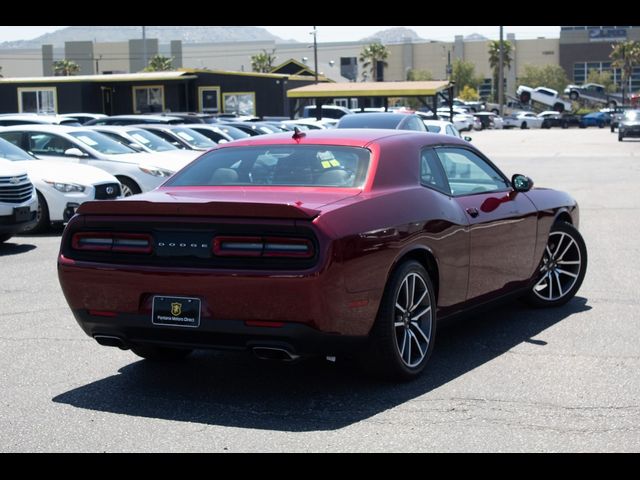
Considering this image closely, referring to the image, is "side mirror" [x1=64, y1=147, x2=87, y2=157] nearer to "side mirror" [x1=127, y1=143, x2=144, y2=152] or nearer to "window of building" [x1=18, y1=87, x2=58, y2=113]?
"side mirror" [x1=127, y1=143, x2=144, y2=152]

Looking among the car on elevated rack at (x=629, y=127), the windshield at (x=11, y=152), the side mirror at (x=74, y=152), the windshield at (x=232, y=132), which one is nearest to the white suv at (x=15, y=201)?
the windshield at (x=11, y=152)

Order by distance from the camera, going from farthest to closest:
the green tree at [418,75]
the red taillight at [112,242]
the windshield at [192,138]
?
the green tree at [418,75]
the windshield at [192,138]
the red taillight at [112,242]

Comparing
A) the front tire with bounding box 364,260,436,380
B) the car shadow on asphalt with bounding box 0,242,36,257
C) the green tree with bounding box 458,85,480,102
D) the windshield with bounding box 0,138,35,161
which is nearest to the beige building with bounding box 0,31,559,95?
the green tree with bounding box 458,85,480,102

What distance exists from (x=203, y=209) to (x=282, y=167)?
3.56 feet

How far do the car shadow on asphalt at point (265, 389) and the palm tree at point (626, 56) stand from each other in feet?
367

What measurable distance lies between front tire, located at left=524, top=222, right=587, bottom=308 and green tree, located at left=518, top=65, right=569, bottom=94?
112482 millimetres

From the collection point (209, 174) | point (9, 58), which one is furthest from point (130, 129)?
point (9, 58)

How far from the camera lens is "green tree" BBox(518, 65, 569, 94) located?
387ft

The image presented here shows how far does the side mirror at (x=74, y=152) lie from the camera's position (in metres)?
16.7

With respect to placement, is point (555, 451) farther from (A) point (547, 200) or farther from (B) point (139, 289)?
(A) point (547, 200)

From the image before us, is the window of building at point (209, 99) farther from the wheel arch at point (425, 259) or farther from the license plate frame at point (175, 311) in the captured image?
the license plate frame at point (175, 311)

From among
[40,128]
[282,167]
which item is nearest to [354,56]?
[40,128]
